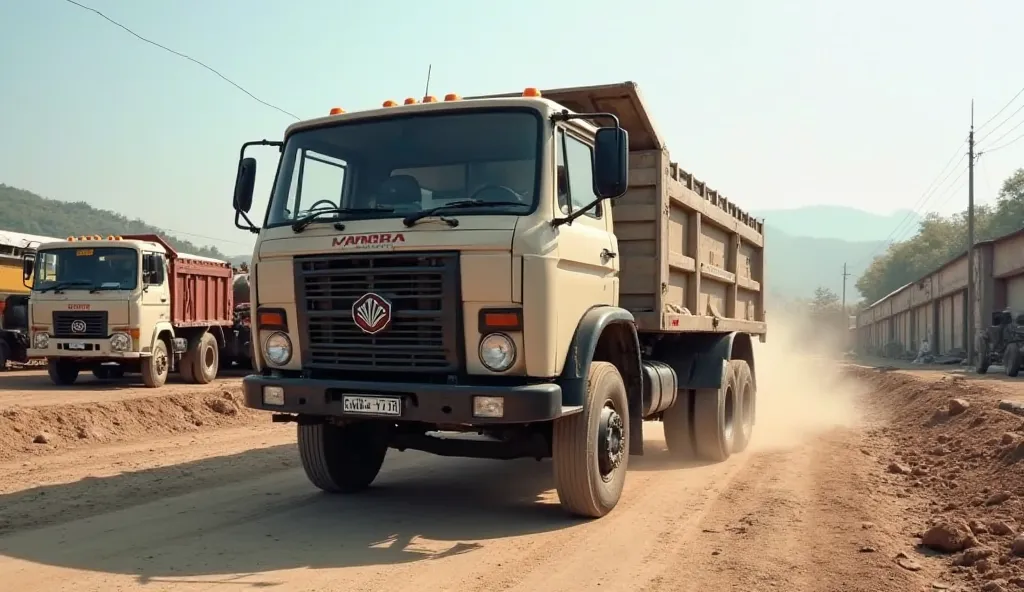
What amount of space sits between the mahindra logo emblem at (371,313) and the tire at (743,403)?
564cm

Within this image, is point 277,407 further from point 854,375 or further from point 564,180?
point 854,375

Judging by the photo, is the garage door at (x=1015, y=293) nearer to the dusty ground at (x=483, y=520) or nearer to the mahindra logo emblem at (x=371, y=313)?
the dusty ground at (x=483, y=520)

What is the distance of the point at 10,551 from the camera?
208 inches

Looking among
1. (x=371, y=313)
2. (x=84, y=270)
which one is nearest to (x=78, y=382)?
(x=84, y=270)

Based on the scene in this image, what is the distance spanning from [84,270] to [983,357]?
75.5ft

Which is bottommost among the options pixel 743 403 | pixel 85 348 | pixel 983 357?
pixel 983 357

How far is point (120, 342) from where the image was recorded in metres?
14.8

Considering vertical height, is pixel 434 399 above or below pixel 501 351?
below

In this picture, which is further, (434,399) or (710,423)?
(710,423)

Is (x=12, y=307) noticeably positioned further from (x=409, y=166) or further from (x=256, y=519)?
(x=409, y=166)

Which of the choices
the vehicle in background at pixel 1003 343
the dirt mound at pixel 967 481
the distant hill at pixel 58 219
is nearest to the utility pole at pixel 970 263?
the vehicle in background at pixel 1003 343

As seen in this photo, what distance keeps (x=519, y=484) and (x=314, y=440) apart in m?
2.02

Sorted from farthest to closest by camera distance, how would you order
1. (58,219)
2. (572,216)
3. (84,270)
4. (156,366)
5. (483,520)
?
(58,219), (156,366), (84,270), (483,520), (572,216)

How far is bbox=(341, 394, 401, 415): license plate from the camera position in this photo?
5.45 metres
